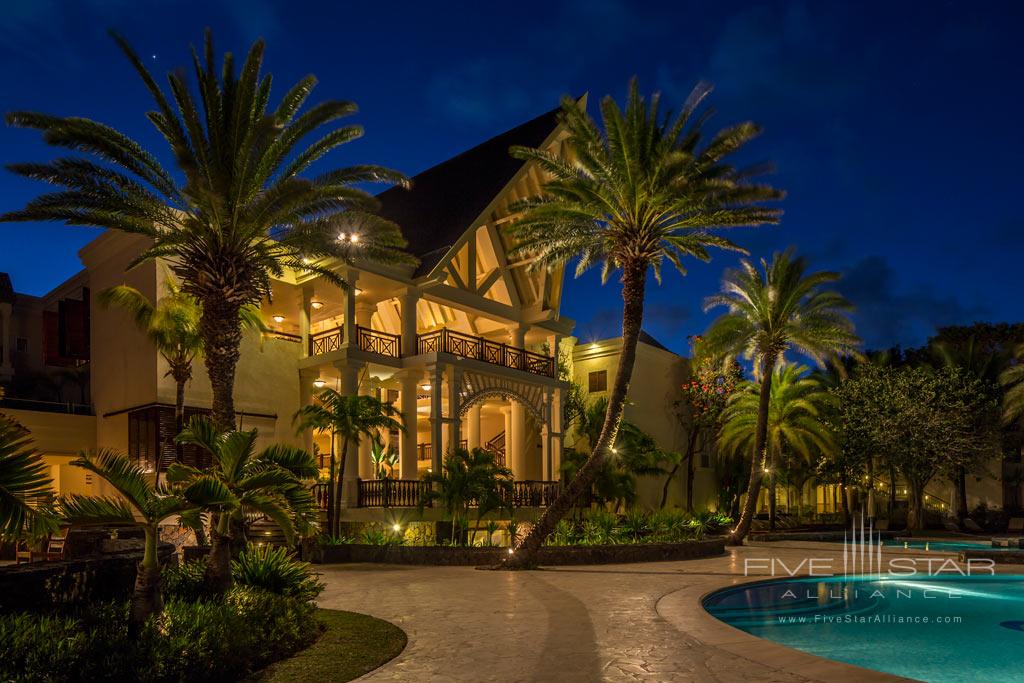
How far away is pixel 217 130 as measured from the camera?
1438cm

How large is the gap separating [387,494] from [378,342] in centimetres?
532

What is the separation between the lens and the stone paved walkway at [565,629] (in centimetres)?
773

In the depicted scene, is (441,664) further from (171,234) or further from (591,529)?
(591,529)

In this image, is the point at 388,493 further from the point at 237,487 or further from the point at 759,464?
the point at 237,487

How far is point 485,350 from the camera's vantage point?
1104 inches

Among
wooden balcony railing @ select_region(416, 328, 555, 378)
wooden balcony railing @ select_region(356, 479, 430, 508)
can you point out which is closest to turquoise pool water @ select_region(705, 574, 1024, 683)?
wooden balcony railing @ select_region(356, 479, 430, 508)

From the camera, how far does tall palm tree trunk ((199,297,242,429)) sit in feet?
45.6

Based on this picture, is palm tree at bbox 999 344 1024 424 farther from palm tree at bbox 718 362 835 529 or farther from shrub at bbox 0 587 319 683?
shrub at bbox 0 587 319 683

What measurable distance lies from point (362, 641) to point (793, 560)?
1338 cm

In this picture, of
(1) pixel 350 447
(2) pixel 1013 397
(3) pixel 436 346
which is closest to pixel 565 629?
(1) pixel 350 447

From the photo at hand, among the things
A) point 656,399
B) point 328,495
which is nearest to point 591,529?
point 328,495

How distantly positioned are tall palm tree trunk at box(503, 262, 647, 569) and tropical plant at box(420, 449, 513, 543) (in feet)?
7.76

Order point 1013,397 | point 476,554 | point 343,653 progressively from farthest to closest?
point 1013,397 < point 476,554 < point 343,653

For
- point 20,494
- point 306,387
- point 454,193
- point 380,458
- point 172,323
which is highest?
point 454,193
